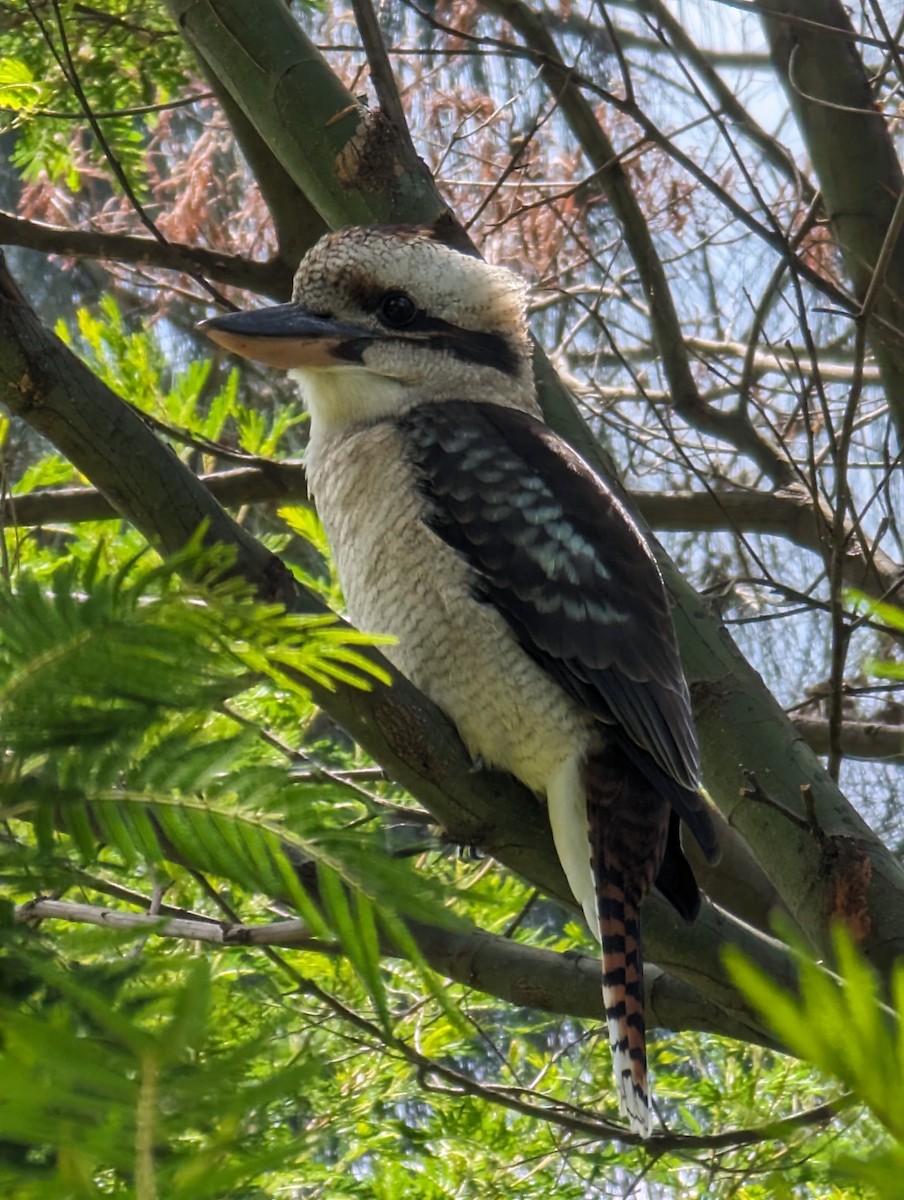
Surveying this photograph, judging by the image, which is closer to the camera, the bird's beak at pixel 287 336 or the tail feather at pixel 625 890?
the tail feather at pixel 625 890

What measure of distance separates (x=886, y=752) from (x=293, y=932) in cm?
157

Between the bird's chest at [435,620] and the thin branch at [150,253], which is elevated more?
the thin branch at [150,253]

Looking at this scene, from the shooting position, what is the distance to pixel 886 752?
292 cm

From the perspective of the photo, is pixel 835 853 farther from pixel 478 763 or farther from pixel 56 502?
pixel 56 502

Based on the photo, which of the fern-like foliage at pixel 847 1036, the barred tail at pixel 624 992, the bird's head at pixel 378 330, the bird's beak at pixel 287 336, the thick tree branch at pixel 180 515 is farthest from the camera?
the bird's head at pixel 378 330

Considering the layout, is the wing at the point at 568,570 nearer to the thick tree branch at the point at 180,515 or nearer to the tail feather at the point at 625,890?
the tail feather at the point at 625,890

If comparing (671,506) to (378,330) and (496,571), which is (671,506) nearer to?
(378,330)

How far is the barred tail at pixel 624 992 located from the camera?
194 centimetres

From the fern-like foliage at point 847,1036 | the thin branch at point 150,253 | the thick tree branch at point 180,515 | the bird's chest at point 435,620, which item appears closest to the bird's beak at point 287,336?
the bird's chest at point 435,620

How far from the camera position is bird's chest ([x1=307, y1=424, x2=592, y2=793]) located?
209 cm

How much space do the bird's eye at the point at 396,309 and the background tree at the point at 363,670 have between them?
Result: 8.0 inches

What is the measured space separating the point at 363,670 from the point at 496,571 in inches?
25.0

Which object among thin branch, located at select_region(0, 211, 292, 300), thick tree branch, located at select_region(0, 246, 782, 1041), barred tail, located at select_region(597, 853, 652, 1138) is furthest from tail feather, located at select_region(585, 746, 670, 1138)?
thin branch, located at select_region(0, 211, 292, 300)

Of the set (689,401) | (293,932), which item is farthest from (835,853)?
(689,401)
